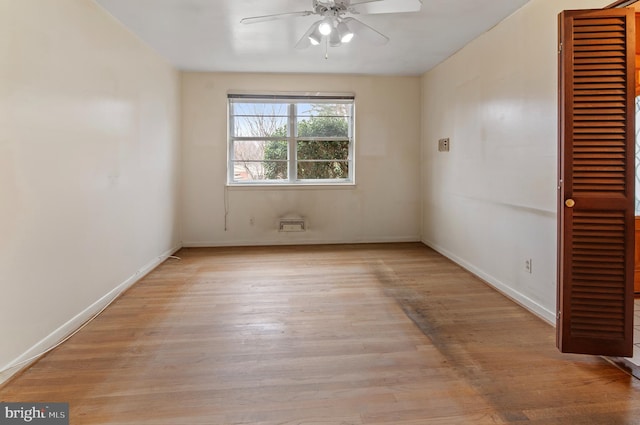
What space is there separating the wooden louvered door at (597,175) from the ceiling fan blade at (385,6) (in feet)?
2.82

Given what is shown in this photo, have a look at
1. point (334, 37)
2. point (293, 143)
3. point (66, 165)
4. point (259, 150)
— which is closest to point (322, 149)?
point (293, 143)

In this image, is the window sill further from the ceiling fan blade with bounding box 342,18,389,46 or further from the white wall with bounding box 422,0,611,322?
the ceiling fan blade with bounding box 342,18,389,46

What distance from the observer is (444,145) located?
4496mm

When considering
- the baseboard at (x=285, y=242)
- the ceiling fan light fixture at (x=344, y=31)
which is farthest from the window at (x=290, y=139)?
the ceiling fan light fixture at (x=344, y=31)

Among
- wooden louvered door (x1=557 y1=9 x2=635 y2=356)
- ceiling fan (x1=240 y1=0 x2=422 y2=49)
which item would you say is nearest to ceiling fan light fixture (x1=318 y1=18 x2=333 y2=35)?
ceiling fan (x1=240 y1=0 x2=422 y2=49)

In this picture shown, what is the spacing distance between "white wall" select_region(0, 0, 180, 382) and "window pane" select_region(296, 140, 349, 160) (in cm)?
214

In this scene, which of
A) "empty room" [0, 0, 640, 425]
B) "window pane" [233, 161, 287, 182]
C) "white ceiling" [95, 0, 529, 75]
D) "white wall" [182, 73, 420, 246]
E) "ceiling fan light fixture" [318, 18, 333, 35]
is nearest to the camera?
"empty room" [0, 0, 640, 425]

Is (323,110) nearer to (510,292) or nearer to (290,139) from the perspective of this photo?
(290,139)

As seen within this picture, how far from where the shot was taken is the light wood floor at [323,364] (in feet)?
5.37

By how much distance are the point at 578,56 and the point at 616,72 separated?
216mm

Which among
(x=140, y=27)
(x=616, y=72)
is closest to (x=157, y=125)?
(x=140, y=27)

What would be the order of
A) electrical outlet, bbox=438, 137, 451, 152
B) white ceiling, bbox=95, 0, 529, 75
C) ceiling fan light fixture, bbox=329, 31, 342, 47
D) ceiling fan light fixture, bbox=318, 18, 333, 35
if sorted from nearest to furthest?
ceiling fan light fixture, bbox=318, 18, 333, 35
ceiling fan light fixture, bbox=329, 31, 342, 47
white ceiling, bbox=95, 0, 529, 75
electrical outlet, bbox=438, 137, 451, 152

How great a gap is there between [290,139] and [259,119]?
0.53 meters

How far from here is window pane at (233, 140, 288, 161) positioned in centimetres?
516
